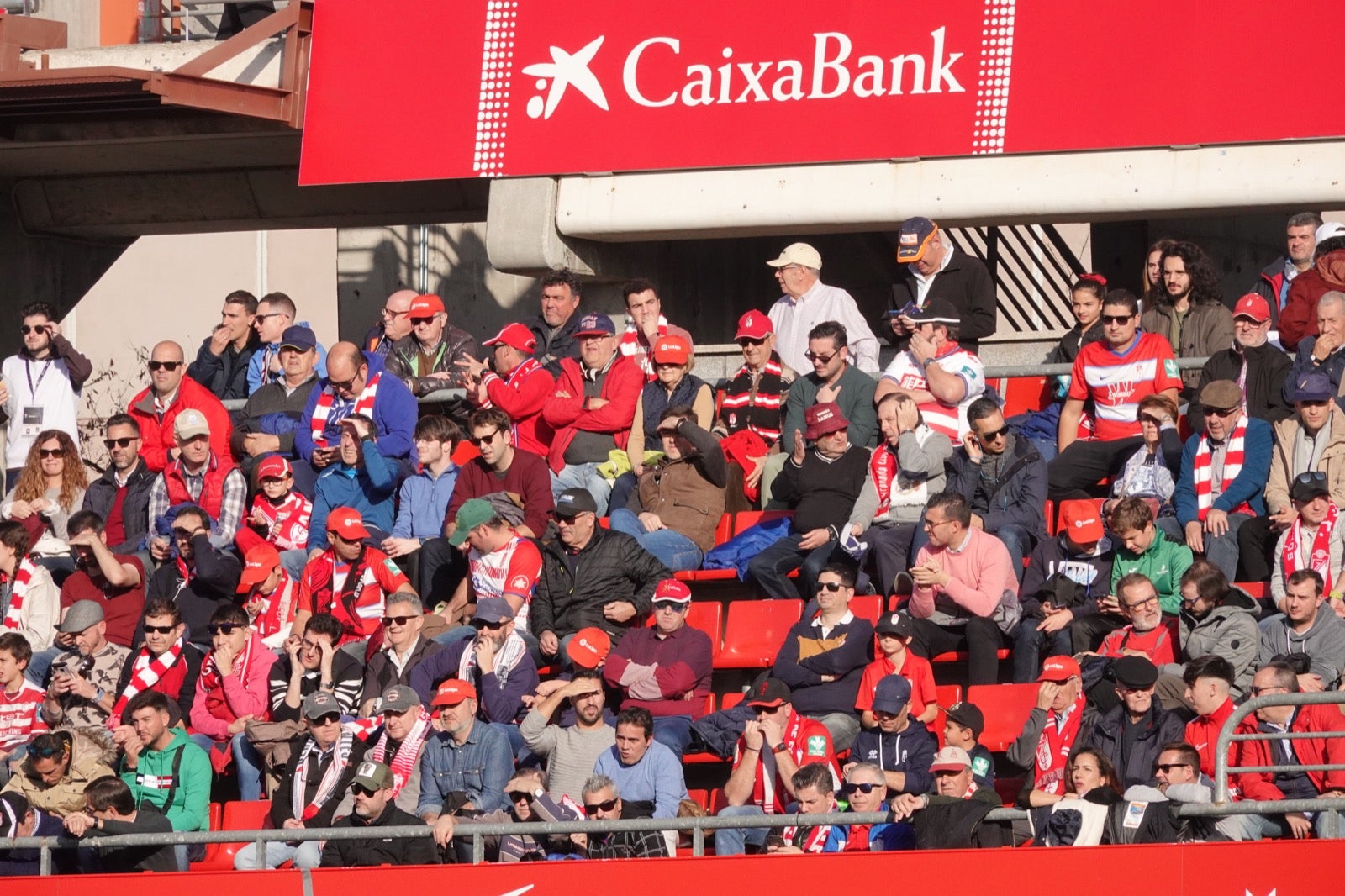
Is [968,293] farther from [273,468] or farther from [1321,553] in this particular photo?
[273,468]

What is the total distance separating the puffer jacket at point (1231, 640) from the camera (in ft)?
36.8

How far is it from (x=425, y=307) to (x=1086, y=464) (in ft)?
14.5

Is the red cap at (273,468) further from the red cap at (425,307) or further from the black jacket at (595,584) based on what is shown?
the black jacket at (595,584)

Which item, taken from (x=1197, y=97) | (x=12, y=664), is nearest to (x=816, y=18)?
(x=1197, y=97)

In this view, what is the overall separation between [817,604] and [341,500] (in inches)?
132

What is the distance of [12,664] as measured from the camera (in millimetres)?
13078

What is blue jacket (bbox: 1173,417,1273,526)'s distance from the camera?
1234 cm

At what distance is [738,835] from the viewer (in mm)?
10898

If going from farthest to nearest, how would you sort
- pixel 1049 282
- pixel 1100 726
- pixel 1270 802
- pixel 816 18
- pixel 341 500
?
pixel 1049 282, pixel 816 18, pixel 341 500, pixel 1100 726, pixel 1270 802

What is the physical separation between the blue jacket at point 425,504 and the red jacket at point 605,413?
662 millimetres

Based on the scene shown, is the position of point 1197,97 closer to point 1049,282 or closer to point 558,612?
point 558,612

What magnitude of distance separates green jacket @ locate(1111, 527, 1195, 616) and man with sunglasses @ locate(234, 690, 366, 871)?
13.1 ft

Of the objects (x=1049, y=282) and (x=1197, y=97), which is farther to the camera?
(x=1049, y=282)

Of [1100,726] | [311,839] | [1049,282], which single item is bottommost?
[311,839]
